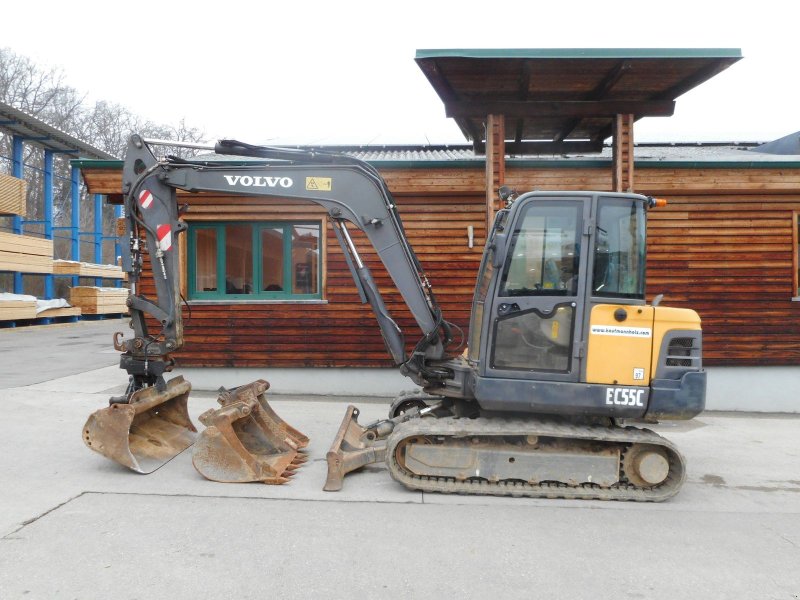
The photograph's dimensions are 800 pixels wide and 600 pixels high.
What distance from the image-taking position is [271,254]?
30.6 ft

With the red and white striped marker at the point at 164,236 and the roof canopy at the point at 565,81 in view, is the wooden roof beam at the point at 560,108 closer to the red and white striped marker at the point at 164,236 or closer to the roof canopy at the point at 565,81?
the roof canopy at the point at 565,81

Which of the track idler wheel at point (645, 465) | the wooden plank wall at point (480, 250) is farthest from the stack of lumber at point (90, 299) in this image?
the track idler wheel at point (645, 465)

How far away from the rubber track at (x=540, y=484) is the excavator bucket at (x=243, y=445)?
1.17 meters

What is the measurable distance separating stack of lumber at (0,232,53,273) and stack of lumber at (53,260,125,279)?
206cm

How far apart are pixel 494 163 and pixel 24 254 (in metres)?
19.6

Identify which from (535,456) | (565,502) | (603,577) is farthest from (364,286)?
(603,577)

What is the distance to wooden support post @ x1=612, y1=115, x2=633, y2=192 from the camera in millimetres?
7988

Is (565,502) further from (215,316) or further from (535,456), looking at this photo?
(215,316)

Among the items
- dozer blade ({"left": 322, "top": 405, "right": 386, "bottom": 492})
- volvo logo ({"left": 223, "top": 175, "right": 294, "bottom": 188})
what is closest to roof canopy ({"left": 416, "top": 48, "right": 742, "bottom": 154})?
volvo logo ({"left": 223, "top": 175, "right": 294, "bottom": 188})

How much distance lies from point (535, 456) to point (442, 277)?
463cm

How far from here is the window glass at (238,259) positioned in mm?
9320

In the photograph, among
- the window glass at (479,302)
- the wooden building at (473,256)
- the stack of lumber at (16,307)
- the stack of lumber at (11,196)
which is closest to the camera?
the window glass at (479,302)

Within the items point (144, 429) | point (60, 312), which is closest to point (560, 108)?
point (144, 429)

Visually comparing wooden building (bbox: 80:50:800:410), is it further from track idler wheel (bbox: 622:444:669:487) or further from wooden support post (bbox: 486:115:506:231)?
track idler wheel (bbox: 622:444:669:487)
